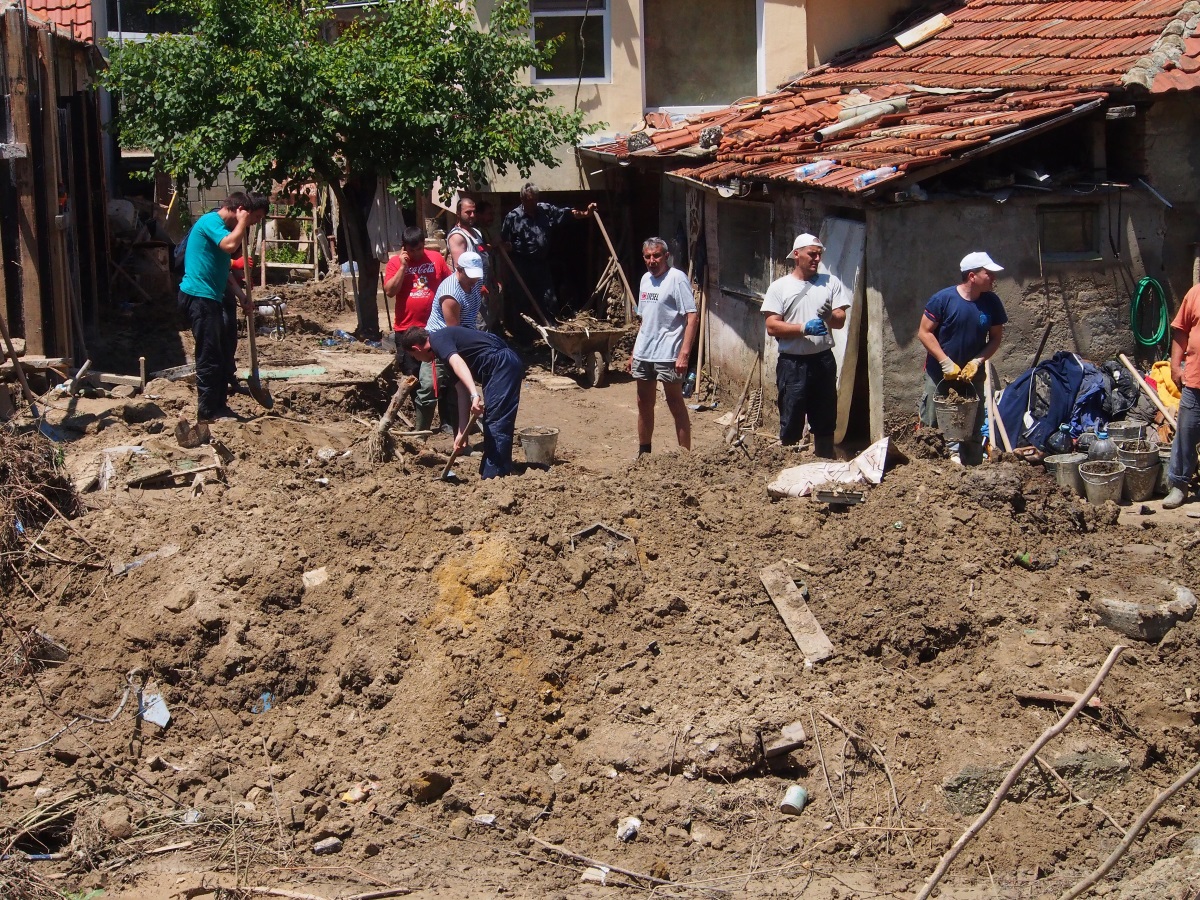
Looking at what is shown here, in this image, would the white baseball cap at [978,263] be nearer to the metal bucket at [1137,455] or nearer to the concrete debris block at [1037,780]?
the metal bucket at [1137,455]

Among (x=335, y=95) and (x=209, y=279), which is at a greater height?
(x=335, y=95)

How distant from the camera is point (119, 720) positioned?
634 centimetres

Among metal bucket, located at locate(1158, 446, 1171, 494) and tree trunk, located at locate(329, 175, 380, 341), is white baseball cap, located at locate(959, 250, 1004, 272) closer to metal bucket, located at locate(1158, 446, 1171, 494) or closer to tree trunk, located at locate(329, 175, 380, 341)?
metal bucket, located at locate(1158, 446, 1171, 494)

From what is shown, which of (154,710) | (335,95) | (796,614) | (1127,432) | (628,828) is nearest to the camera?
(628,828)

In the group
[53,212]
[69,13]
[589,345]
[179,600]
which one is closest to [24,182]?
[53,212]

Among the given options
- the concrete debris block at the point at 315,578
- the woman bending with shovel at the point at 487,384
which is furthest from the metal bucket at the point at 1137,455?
the concrete debris block at the point at 315,578

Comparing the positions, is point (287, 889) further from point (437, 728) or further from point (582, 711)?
point (582, 711)

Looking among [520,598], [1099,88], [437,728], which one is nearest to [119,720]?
[437,728]

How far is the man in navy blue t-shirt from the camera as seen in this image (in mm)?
8844

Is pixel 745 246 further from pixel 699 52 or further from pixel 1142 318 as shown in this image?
pixel 1142 318

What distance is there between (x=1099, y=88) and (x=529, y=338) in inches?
306

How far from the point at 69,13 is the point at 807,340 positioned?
10.8m

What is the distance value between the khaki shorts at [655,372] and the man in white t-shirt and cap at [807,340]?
32.3 inches

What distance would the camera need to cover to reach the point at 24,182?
10.2 meters
